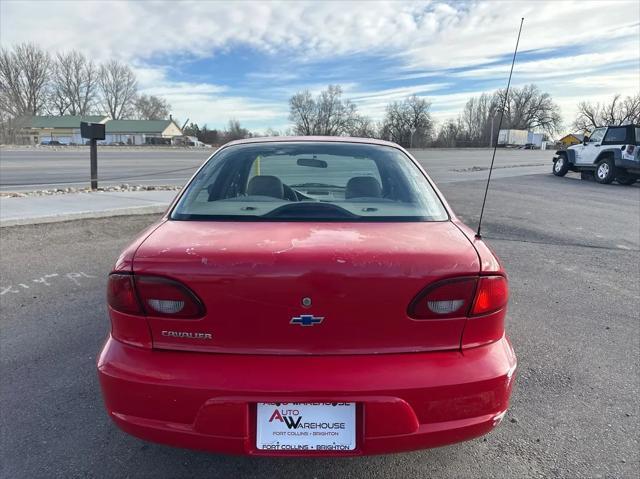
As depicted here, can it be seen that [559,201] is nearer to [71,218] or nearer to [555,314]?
[555,314]

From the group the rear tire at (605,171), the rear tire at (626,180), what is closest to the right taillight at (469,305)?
the rear tire at (605,171)

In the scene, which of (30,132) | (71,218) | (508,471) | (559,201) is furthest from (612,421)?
(30,132)

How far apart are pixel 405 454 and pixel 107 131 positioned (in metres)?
93.4

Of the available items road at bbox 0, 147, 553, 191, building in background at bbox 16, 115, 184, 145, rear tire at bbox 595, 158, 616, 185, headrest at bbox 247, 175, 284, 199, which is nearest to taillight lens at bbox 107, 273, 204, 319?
headrest at bbox 247, 175, 284, 199

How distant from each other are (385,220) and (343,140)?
44.5 inches

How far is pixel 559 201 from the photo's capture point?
1184cm

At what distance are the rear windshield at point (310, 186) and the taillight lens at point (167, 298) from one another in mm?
531

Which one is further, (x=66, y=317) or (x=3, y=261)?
(x=3, y=261)

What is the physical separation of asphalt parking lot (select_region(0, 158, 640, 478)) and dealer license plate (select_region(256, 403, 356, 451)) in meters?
0.51

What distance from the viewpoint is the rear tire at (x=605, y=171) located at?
1659 cm

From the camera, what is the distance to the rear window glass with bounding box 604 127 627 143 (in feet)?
53.3

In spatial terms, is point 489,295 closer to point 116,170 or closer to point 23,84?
point 116,170

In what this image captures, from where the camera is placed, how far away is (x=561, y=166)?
1975 cm

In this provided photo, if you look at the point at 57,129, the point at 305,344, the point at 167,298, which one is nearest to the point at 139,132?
the point at 57,129
